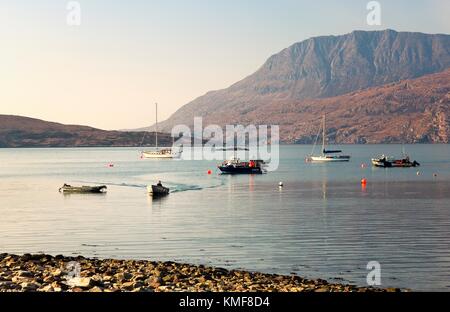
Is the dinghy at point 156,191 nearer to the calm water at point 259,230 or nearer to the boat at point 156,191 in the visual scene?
the boat at point 156,191

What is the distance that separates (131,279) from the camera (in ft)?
102

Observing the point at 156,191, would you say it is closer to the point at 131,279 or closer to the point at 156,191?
the point at 156,191

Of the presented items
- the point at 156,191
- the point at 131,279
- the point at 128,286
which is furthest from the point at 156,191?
the point at 128,286

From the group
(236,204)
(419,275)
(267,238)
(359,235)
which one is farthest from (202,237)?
(236,204)

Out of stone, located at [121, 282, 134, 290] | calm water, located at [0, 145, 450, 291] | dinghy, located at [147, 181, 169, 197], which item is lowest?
calm water, located at [0, 145, 450, 291]

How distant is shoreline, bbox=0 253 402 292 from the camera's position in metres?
28.0

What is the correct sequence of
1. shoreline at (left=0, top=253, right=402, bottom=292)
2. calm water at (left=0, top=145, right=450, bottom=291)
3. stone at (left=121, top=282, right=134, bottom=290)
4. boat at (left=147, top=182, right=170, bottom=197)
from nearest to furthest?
shoreline at (left=0, top=253, right=402, bottom=292)
stone at (left=121, top=282, right=134, bottom=290)
calm water at (left=0, top=145, right=450, bottom=291)
boat at (left=147, top=182, right=170, bottom=197)

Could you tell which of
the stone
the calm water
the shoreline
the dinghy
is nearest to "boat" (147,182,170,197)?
the dinghy

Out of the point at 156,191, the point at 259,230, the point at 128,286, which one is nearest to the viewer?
the point at 128,286

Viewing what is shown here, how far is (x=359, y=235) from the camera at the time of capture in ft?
190

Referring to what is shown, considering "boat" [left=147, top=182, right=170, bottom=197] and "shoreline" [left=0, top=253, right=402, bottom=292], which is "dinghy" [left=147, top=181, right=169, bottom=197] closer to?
"boat" [left=147, top=182, right=170, bottom=197]

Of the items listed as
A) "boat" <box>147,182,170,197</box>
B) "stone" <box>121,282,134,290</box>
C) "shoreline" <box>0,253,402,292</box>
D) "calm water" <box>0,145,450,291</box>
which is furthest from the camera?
"boat" <box>147,182,170,197</box>
